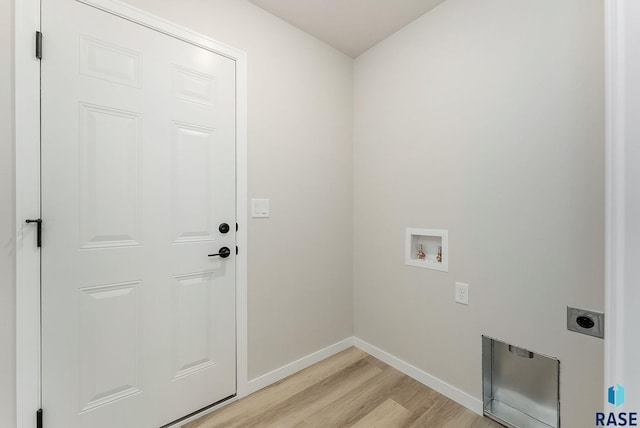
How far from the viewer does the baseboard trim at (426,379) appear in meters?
Answer: 1.60

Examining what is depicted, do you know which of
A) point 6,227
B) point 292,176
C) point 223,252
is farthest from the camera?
point 292,176

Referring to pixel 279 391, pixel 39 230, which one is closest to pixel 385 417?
pixel 279 391

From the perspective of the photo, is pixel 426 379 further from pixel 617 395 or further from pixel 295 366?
pixel 617 395

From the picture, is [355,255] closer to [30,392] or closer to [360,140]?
[360,140]

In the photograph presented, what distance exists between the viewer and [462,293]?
1.65 metres

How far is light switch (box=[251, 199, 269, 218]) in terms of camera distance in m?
1.77

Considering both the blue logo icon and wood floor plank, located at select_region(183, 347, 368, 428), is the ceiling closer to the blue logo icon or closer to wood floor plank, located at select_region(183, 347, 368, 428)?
the blue logo icon

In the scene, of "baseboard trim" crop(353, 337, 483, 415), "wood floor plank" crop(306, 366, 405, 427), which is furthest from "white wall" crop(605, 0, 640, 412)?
"wood floor plank" crop(306, 366, 405, 427)

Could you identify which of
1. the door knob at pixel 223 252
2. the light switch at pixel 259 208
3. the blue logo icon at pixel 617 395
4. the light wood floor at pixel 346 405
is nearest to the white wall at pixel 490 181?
the light wood floor at pixel 346 405

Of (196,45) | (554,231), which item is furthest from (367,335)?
(196,45)

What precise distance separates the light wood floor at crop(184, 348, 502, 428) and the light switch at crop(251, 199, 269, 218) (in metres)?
1.20

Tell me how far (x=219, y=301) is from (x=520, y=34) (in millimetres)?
2295

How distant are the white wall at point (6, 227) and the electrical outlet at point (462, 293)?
2230mm

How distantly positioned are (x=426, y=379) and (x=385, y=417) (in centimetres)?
46
